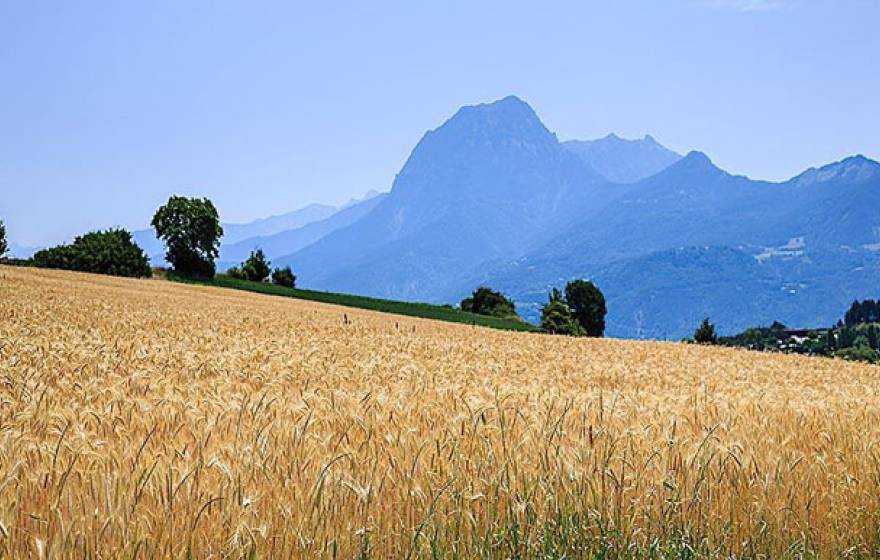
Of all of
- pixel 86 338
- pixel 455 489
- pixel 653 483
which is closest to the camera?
pixel 455 489

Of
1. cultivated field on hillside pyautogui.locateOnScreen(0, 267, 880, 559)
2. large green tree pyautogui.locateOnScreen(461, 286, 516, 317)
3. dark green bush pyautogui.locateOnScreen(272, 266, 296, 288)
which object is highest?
dark green bush pyautogui.locateOnScreen(272, 266, 296, 288)

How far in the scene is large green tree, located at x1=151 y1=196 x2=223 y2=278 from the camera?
87062 millimetres

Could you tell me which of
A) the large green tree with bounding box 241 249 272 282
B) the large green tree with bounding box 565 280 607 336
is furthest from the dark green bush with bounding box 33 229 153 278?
the large green tree with bounding box 565 280 607 336

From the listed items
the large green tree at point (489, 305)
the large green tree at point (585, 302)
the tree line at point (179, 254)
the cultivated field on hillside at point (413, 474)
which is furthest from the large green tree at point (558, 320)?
the cultivated field on hillside at point (413, 474)

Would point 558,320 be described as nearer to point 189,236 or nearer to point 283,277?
point 283,277

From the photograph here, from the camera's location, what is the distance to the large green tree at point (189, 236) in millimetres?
87062

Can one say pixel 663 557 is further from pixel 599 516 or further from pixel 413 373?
pixel 413 373

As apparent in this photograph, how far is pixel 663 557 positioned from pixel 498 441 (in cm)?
127

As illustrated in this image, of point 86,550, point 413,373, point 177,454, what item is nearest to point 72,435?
point 177,454

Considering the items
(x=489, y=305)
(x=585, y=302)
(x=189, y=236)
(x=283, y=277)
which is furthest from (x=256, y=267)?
(x=585, y=302)

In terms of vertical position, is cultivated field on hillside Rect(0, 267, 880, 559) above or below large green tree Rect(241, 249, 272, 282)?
below

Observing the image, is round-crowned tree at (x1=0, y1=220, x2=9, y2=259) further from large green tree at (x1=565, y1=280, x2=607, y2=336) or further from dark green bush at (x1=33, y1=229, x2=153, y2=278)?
large green tree at (x1=565, y1=280, x2=607, y2=336)

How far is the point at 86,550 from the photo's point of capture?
3.53m

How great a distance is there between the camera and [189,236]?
8788 cm
